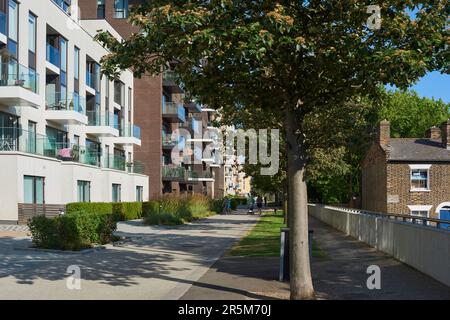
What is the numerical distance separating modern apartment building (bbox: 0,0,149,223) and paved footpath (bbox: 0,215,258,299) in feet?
29.0

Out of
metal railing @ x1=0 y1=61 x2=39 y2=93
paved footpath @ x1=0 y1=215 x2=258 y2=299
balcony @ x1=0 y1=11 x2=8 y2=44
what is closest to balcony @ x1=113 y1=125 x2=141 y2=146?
metal railing @ x1=0 y1=61 x2=39 y2=93

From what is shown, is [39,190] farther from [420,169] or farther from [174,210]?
[420,169]

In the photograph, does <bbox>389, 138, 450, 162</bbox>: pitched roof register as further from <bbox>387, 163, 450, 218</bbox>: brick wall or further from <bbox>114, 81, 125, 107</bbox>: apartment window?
<bbox>114, 81, 125, 107</bbox>: apartment window

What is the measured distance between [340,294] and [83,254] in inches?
343

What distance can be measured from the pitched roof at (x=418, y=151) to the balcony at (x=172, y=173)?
25.0 metres

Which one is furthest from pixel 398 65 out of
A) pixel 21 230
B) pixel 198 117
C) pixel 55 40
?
pixel 198 117

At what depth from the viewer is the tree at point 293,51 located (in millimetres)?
8141

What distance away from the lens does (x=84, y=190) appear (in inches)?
1497

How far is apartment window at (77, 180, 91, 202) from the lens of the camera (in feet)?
122

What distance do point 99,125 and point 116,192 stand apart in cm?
534

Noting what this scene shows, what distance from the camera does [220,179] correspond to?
Answer: 103438mm

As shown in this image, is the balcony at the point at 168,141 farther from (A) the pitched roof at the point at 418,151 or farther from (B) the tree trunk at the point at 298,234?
(B) the tree trunk at the point at 298,234

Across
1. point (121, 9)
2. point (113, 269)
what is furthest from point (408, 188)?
point (121, 9)
